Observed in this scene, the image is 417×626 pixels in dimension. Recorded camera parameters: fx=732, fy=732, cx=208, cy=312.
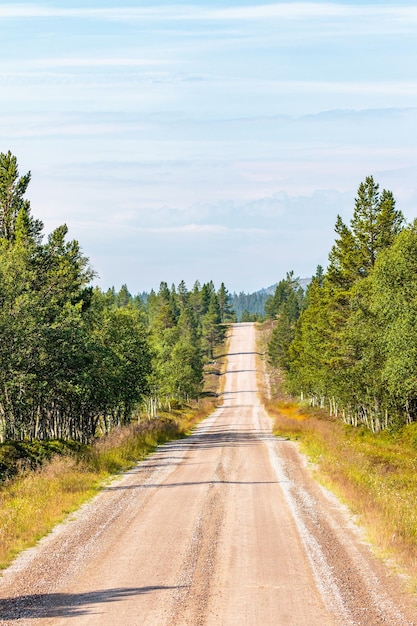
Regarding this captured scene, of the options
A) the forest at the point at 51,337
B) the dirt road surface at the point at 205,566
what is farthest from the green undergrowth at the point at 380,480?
the forest at the point at 51,337

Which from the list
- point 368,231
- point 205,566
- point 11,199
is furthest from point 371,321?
point 205,566

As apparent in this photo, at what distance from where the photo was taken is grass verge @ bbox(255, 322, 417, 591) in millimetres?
14562

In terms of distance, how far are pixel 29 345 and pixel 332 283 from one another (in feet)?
106

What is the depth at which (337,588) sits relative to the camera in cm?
1145

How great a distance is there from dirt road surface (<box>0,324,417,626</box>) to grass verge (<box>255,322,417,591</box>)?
0.53 m

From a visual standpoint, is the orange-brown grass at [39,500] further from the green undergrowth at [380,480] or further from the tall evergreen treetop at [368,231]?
the tall evergreen treetop at [368,231]

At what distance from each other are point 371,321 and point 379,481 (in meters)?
26.0

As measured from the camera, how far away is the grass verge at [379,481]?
14.6 metres

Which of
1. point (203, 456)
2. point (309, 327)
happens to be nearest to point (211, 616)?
point (203, 456)

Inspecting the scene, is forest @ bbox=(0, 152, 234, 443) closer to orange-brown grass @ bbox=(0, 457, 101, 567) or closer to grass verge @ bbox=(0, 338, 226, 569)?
grass verge @ bbox=(0, 338, 226, 569)

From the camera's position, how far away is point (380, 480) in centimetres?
2397

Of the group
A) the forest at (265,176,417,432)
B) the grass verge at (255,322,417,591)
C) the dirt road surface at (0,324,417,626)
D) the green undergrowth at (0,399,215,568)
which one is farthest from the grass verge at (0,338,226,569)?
the forest at (265,176,417,432)

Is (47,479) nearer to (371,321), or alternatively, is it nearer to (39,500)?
(39,500)

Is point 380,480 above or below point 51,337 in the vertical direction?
below
